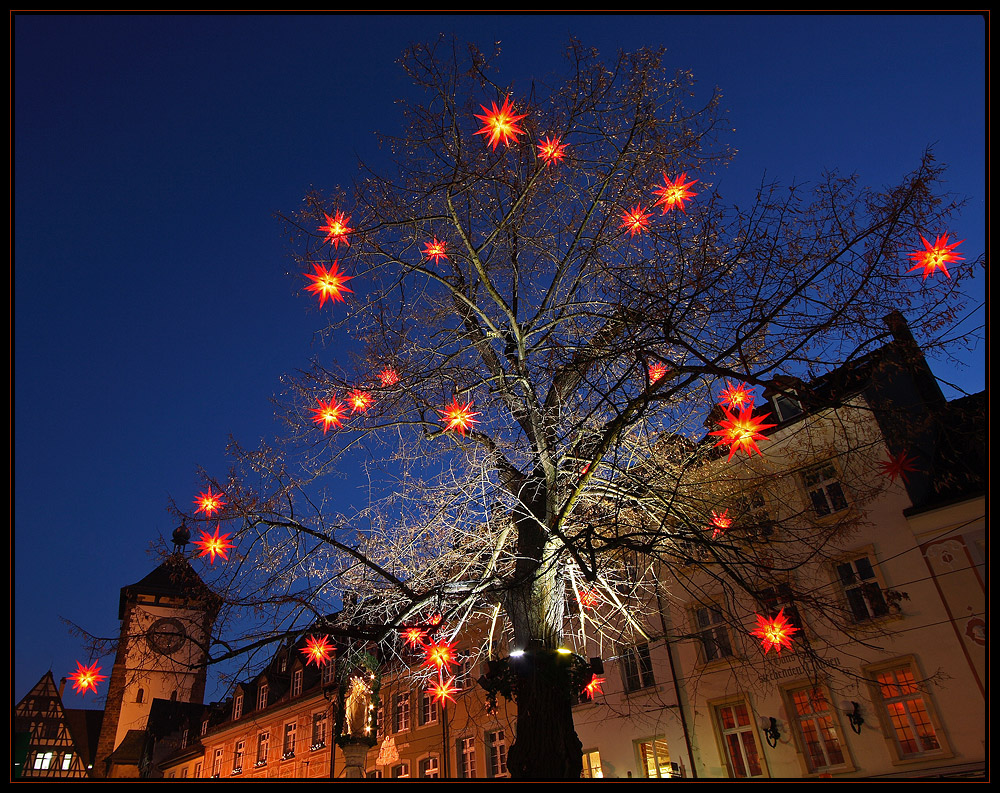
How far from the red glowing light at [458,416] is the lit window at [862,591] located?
1053 centimetres

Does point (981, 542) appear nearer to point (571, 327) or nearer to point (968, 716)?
point (968, 716)

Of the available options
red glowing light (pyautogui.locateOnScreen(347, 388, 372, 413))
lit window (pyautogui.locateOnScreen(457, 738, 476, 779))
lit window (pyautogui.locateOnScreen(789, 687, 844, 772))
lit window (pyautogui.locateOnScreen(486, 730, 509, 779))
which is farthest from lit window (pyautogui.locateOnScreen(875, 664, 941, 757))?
lit window (pyautogui.locateOnScreen(457, 738, 476, 779))

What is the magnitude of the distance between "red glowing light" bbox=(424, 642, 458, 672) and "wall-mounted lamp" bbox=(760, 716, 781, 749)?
34.2 feet

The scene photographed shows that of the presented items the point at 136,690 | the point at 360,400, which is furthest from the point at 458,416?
the point at 136,690

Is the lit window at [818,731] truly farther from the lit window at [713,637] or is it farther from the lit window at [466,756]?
the lit window at [466,756]

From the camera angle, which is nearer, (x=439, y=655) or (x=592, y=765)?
(x=439, y=655)

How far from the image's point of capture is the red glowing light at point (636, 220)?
29.1ft

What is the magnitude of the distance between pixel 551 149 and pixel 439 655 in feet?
21.3

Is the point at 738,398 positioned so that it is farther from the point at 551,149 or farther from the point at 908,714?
the point at 908,714

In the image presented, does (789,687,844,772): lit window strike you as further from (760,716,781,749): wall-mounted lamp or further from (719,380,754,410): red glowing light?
(719,380,754,410): red glowing light

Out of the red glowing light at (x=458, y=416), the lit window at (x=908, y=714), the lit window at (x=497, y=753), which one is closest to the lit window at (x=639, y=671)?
the lit window at (x=497, y=753)

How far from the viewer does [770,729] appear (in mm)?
15414

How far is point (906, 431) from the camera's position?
569 centimetres

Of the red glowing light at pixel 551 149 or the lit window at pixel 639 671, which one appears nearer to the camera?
the red glowing light at pixel 551 149
